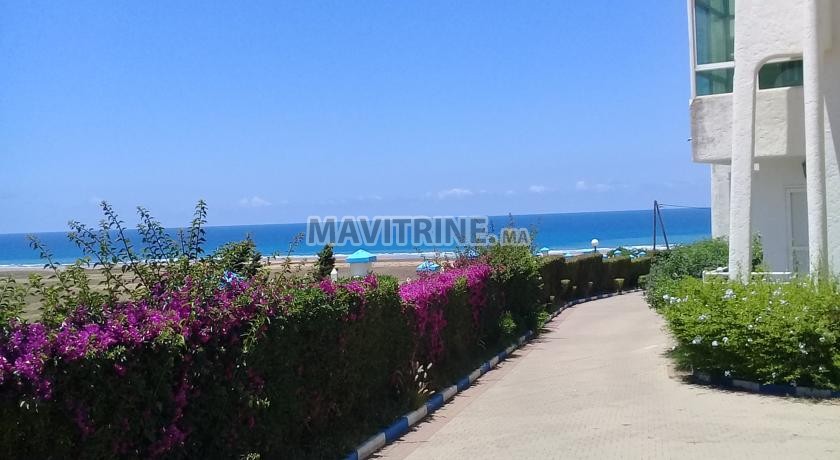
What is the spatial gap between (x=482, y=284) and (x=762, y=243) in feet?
20.0

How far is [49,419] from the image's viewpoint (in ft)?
14.7

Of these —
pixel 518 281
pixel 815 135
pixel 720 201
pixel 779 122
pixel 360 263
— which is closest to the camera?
pixel 815 135

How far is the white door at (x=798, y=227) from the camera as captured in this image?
15570 millimetres

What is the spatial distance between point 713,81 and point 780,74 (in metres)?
1.73

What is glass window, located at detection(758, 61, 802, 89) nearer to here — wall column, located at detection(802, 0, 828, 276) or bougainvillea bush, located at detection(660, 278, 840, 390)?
wall column, located at detection(802, 0, 828, 276)

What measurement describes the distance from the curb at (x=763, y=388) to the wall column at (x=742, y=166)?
9.60 ft

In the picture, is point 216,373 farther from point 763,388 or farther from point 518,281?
point 518,281

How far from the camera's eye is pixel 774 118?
1444 cm

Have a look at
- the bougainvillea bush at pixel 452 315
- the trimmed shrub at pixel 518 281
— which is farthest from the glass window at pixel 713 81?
the bougainvillea bush at pixel 452 315

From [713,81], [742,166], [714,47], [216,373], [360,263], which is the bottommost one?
[360,263]

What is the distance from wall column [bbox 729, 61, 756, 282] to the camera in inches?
526

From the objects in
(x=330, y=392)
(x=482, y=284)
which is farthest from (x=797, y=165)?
(x=330, y=392)

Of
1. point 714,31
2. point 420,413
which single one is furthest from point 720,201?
point 420,413

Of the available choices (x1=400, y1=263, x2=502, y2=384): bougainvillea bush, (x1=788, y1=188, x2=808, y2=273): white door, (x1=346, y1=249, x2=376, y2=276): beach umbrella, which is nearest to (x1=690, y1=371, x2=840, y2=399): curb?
(x1=400, y1=263, x2=502, y2=384): bougainvillea bush
